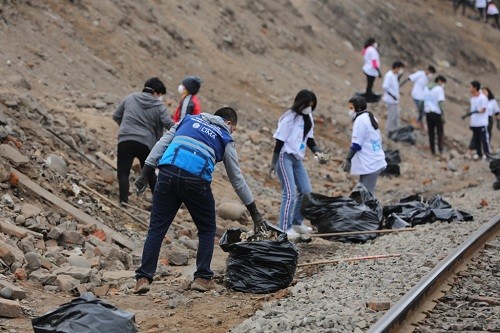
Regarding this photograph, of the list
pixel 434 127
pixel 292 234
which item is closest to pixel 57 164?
pixel 292 234

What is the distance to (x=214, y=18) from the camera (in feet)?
79.0

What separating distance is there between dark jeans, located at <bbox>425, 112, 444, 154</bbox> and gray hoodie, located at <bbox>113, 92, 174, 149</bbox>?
37.2ft

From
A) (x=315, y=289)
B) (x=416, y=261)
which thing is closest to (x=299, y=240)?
(x=416, y=261)

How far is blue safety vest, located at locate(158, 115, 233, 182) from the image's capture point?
823cm

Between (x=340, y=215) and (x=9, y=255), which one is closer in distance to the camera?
(x=9, y=255)

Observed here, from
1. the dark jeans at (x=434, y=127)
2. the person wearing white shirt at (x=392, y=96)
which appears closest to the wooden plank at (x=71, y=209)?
the person wearing white shirt at (x=392, y=96)

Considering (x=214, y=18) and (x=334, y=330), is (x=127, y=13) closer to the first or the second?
(x=214, y=18)

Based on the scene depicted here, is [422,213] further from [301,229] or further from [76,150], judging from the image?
[76,150]

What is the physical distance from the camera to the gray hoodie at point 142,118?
12172 millimetres

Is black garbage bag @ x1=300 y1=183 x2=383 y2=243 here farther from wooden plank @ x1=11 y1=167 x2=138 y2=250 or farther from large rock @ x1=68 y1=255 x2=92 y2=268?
large rock @ x1=68 y1=255 x2=92 y2=268

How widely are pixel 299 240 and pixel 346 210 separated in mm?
814

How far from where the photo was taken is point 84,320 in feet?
21.4

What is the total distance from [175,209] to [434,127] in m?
15.1

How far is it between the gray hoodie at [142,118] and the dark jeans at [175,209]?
3.72 metres
